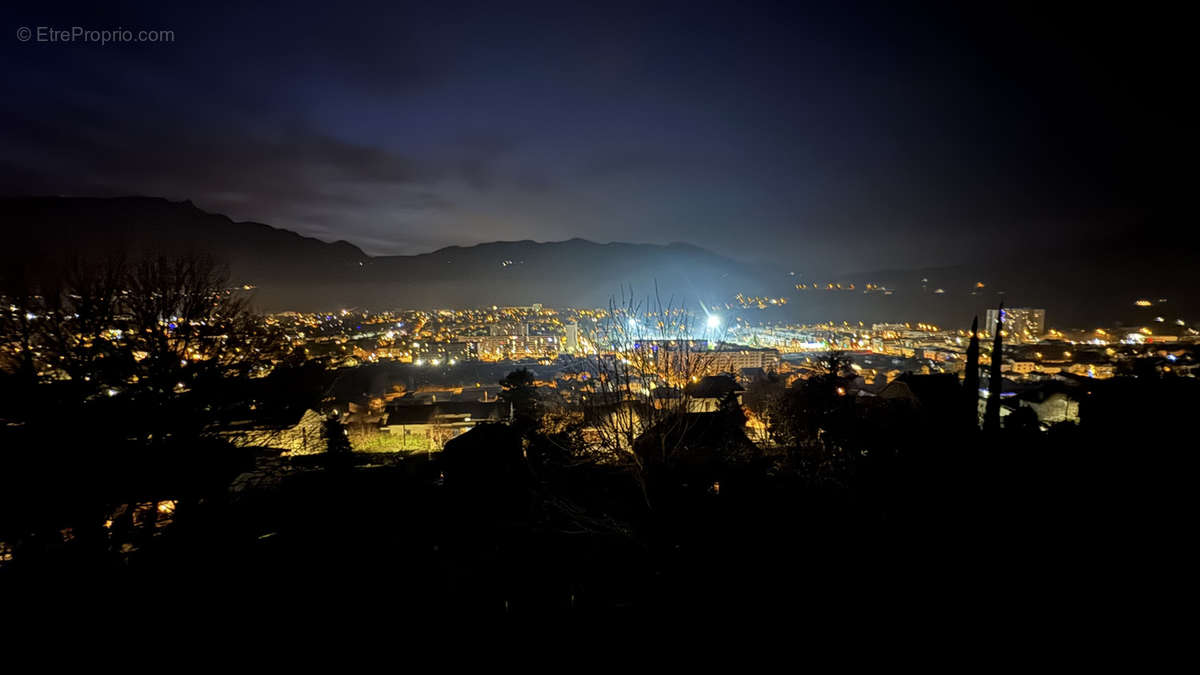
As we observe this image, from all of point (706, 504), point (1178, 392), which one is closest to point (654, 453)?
point (706, 504)

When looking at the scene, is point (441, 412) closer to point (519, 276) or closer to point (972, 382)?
point (972, 382)

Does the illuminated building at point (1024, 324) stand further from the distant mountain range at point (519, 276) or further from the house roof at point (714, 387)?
the house roof at point (714, 387)

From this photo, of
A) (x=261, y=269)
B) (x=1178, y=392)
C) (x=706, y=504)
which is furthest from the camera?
(x=261, y=269)

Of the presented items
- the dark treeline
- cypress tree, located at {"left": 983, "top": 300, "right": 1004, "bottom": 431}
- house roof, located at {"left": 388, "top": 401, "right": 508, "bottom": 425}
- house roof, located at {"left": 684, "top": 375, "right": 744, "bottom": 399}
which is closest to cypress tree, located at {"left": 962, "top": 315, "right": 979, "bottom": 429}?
cypress tree, located at {"left": 983, "top": 300, "right": 1004, "bottom": 431}

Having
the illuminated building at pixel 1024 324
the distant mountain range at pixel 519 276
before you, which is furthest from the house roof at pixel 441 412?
the illuminated building at pixel 1024 324

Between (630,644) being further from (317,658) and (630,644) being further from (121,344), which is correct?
(121,344)
